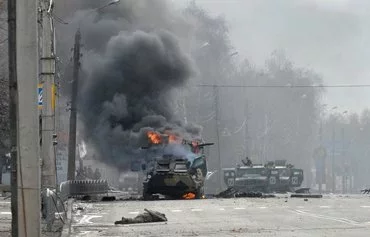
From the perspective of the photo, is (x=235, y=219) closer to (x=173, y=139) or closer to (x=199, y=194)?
(x=199, y=194)

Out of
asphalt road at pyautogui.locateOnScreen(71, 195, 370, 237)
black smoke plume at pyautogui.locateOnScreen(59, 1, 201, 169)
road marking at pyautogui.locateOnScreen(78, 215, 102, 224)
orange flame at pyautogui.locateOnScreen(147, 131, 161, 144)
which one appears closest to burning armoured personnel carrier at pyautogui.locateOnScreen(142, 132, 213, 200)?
orange flame at pyautogui.locateOnScreen(147, 131, 161, 144)

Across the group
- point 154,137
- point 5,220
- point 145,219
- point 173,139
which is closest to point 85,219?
point 5,220

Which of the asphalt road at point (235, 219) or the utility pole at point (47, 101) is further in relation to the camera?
the utility pole at point (47, 101)

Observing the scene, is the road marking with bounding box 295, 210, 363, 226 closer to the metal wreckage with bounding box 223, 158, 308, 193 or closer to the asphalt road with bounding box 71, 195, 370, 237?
the asphalt road with bounding box 71, 195, 370, 237

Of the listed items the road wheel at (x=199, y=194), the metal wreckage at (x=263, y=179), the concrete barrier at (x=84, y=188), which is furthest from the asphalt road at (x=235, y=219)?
the metal wreckage at (x=263, y=179)

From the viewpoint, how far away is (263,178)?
39594 millimetres

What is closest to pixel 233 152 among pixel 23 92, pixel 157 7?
pixel 157 7

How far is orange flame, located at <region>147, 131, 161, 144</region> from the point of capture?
94.5ft

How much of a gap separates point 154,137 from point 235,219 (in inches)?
510

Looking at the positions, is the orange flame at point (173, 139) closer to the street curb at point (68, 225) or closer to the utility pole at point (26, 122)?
the street curb at point (68, 225)

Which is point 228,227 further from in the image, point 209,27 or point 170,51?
point 209,27

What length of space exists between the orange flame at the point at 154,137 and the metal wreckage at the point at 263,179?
35.2ft

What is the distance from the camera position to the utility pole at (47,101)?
1797 cm

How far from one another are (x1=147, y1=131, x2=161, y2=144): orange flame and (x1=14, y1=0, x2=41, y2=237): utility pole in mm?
20163
